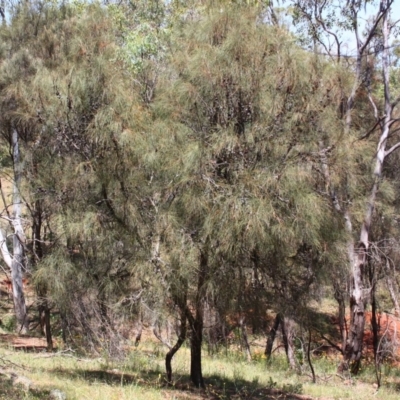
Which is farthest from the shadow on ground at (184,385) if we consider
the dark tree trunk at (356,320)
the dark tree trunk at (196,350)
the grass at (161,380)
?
the dark tree trunk at (356,320)

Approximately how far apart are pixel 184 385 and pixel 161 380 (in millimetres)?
430

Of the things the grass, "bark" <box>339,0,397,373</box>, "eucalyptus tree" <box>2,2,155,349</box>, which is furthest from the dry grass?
"eucalyptus tree" <box>2,2,155,349</box>

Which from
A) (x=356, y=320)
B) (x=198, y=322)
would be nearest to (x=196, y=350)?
(x=198, y=322)

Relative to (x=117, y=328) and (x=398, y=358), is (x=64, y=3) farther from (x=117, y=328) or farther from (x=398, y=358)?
(x=398, y=358)

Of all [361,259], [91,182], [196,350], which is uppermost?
[91,182]

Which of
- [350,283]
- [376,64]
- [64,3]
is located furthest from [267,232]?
[376,64]

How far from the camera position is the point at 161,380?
344 inches

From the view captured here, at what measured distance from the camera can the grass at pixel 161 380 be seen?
7.20m

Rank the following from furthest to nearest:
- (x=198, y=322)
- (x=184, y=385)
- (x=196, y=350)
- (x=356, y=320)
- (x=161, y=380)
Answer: (x=356, y=320), (x=161, y=380), (x=184, y=385), (x=196, y=350), (x=198, y=322)

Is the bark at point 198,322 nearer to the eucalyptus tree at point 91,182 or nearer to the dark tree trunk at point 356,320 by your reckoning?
the eucalyptus tree at point 91,182

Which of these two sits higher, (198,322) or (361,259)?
(361,259)

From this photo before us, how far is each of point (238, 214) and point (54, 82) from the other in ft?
9.92

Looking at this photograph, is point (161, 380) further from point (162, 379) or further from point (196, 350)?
point (196, 350)

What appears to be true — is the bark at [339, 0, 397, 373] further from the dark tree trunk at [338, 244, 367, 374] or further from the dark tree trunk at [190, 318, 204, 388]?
the dark tree trunk at [190, 318, 204, 388]
